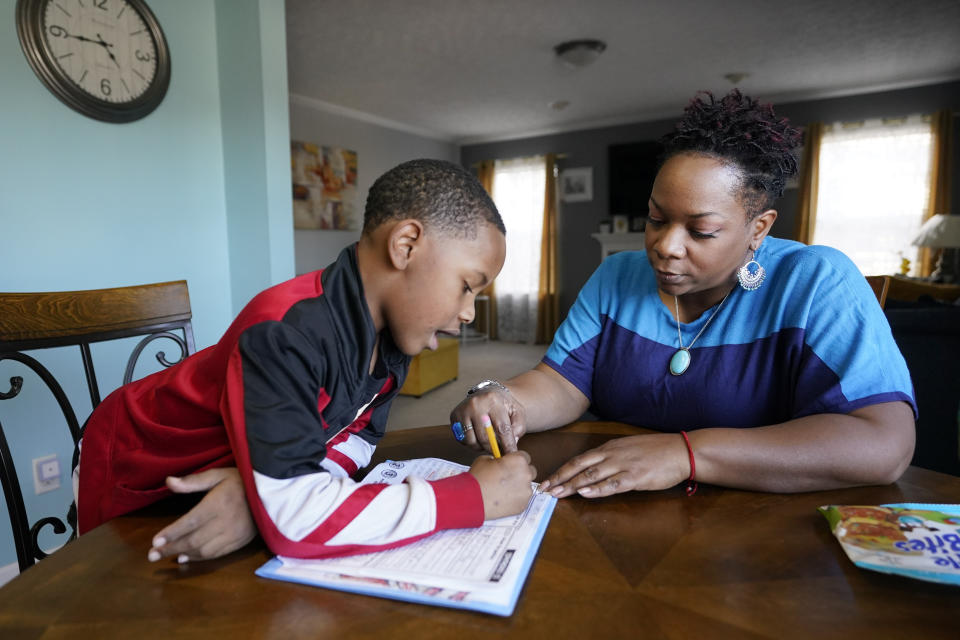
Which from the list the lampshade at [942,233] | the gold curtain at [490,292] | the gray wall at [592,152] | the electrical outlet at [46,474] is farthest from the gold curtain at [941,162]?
the electrical outlet at [46,474]

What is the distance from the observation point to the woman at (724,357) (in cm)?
78

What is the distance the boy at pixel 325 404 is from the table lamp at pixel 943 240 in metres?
5.00

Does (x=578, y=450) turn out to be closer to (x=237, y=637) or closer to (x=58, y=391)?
(x=237, y=637)

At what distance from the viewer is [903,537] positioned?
611 mm

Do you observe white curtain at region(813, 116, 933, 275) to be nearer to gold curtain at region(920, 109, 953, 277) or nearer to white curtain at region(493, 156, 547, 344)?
gold curtain at region(920, 109, 953, 277)

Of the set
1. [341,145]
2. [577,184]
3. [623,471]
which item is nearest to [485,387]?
[623,471]

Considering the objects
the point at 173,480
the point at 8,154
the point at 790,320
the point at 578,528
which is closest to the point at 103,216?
the point at 8,154

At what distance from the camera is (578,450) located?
0.96 meters

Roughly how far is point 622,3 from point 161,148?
2786 millimetres

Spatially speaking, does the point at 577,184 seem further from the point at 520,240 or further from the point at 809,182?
the point at 809,182

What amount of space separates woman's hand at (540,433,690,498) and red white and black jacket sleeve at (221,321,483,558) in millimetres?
170

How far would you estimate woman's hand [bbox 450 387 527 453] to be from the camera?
0.94 meters

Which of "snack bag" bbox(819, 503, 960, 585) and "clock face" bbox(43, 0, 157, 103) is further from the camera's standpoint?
"clock face" bbox(43, 0, 157, 103)

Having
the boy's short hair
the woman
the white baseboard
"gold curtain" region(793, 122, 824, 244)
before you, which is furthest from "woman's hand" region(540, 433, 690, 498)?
"gold curtain" region(793, 122, 824, 244)
